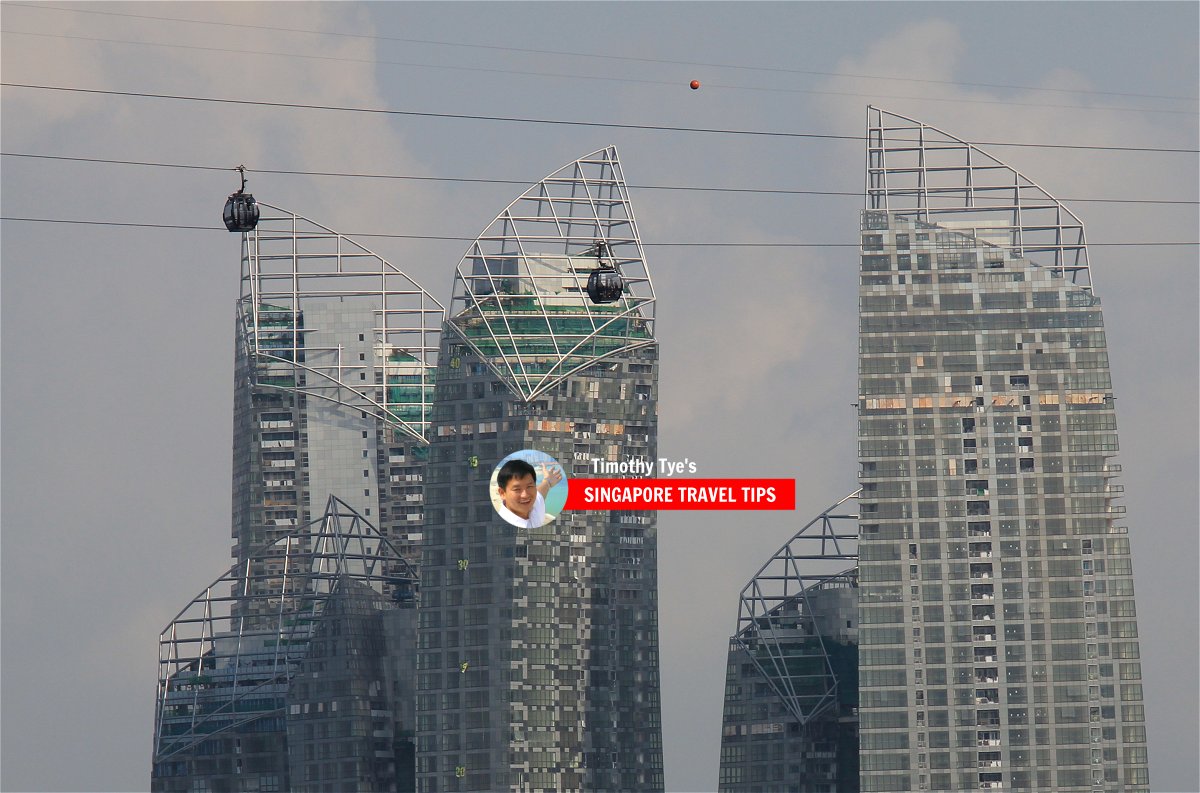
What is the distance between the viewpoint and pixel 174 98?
15325 cm

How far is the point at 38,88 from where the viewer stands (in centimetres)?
15238

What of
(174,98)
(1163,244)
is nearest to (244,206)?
(174,98)

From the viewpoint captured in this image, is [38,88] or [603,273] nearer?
[38,88]

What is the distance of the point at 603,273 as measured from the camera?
165125mm

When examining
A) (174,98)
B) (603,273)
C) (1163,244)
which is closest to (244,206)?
(174,98)

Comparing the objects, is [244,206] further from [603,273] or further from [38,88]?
[603,273]

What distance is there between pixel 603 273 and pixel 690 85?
54.0ft

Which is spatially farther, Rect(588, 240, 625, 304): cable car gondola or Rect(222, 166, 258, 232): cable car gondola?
Rect(588, 240, 625, 304): cable car gondola

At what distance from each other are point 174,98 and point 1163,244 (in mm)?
65244

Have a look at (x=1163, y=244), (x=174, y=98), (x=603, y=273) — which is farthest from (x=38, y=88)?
(x=1163, y=244)

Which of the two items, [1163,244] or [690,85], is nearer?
A: [690,85]

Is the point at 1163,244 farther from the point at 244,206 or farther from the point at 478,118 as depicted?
the point at 244,206

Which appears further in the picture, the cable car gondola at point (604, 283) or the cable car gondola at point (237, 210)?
the cable car gondola at point (604, 283)

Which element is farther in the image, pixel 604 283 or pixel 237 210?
pixel 604 283
